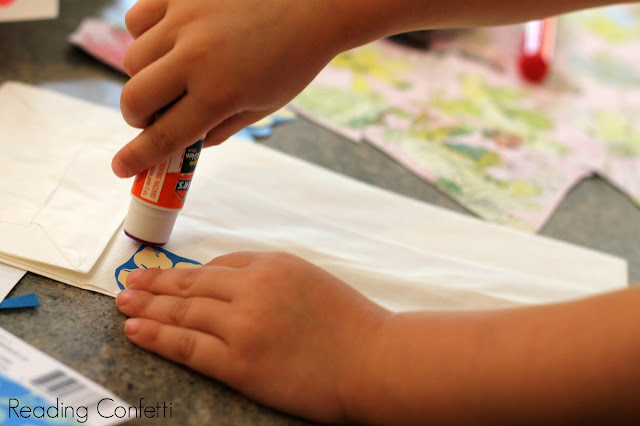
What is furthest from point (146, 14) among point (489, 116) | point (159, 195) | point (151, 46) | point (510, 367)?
point (489, 116)

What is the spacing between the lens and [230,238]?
0.61m

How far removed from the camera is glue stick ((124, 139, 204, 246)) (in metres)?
0.52

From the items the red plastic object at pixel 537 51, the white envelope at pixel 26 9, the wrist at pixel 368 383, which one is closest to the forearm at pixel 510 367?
the wrist at pixel 368 383

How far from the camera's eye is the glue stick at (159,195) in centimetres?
52

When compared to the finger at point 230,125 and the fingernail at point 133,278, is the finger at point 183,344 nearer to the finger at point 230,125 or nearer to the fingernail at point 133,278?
the fingernail at point 133,278

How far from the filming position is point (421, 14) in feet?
1.88

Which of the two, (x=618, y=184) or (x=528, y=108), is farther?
(x=528, y=108)

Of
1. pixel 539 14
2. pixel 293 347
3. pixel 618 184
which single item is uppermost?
pixel 539 14

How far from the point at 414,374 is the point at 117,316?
0.79 feet

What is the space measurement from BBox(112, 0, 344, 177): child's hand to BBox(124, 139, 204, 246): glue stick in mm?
11

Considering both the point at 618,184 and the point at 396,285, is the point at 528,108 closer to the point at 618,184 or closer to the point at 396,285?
the point at 618,184

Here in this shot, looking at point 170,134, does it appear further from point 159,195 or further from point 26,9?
point 26,9

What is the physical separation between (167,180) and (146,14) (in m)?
0.14

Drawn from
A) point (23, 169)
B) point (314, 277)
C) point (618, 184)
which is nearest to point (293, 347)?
point (314, 277)
